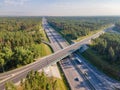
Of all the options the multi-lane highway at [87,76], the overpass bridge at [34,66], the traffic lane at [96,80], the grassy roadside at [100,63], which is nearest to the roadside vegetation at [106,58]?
the grassy roadside at [100,63]

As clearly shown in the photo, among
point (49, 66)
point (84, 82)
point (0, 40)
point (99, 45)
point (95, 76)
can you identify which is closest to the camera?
point (84, 82)

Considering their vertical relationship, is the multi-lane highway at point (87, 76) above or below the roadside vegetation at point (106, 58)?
below

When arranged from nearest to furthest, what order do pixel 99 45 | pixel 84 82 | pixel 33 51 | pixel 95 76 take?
pixel 84 82
pixel 95 76
pixel 33 51
pixel 99 45

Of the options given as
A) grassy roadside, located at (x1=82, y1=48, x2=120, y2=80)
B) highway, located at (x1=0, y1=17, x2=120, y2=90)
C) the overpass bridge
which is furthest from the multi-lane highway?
the overpass bridge

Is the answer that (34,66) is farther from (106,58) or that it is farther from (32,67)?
(106,58)

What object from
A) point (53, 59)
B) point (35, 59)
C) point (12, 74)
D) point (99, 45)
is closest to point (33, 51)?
point (35, 59)

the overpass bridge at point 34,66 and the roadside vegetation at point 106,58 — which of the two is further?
the roadside vegetation at point 106,58

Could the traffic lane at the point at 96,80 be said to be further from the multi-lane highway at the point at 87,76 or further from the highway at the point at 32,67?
the highway at the point at 32,67

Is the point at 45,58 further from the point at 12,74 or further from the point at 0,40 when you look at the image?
the point at 0,40
